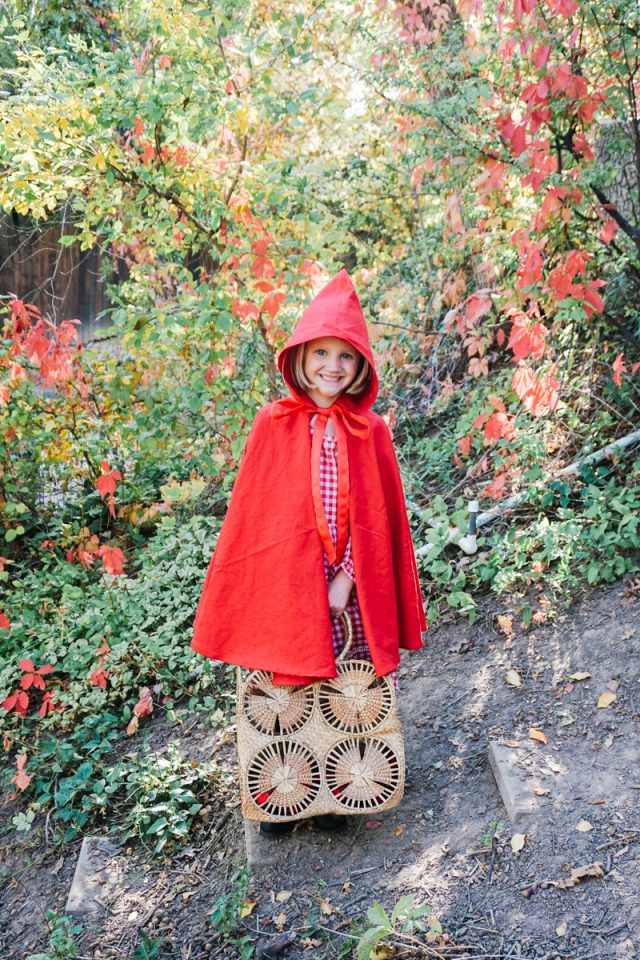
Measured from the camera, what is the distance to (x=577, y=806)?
2.62 metres

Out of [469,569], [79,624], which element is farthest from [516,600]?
[79,624]

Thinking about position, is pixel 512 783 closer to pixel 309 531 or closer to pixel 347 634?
pixel 347 634

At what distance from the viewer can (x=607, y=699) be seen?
3.08 metres

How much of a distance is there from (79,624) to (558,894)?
10.0 ft

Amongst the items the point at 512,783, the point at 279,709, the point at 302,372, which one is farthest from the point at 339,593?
the point at 512,783

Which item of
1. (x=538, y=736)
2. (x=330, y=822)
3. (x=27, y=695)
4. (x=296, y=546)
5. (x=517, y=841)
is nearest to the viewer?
(x=517, y=841)

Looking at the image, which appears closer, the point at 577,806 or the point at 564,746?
the point at 577,806

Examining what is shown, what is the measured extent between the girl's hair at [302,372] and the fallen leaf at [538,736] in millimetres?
1462

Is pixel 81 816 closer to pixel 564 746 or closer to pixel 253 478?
pixel 253 478

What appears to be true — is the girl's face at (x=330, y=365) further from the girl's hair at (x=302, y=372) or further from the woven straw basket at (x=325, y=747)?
the woven straw basket at (x=325, y=747)

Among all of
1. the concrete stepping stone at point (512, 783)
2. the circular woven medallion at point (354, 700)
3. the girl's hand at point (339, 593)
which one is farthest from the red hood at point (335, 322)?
the concrete stepping stone at point (512, 783)

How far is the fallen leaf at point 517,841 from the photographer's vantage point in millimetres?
2525

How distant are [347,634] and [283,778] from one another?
522 millimetres

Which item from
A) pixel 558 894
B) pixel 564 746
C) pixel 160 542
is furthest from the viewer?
pixel 160 542
